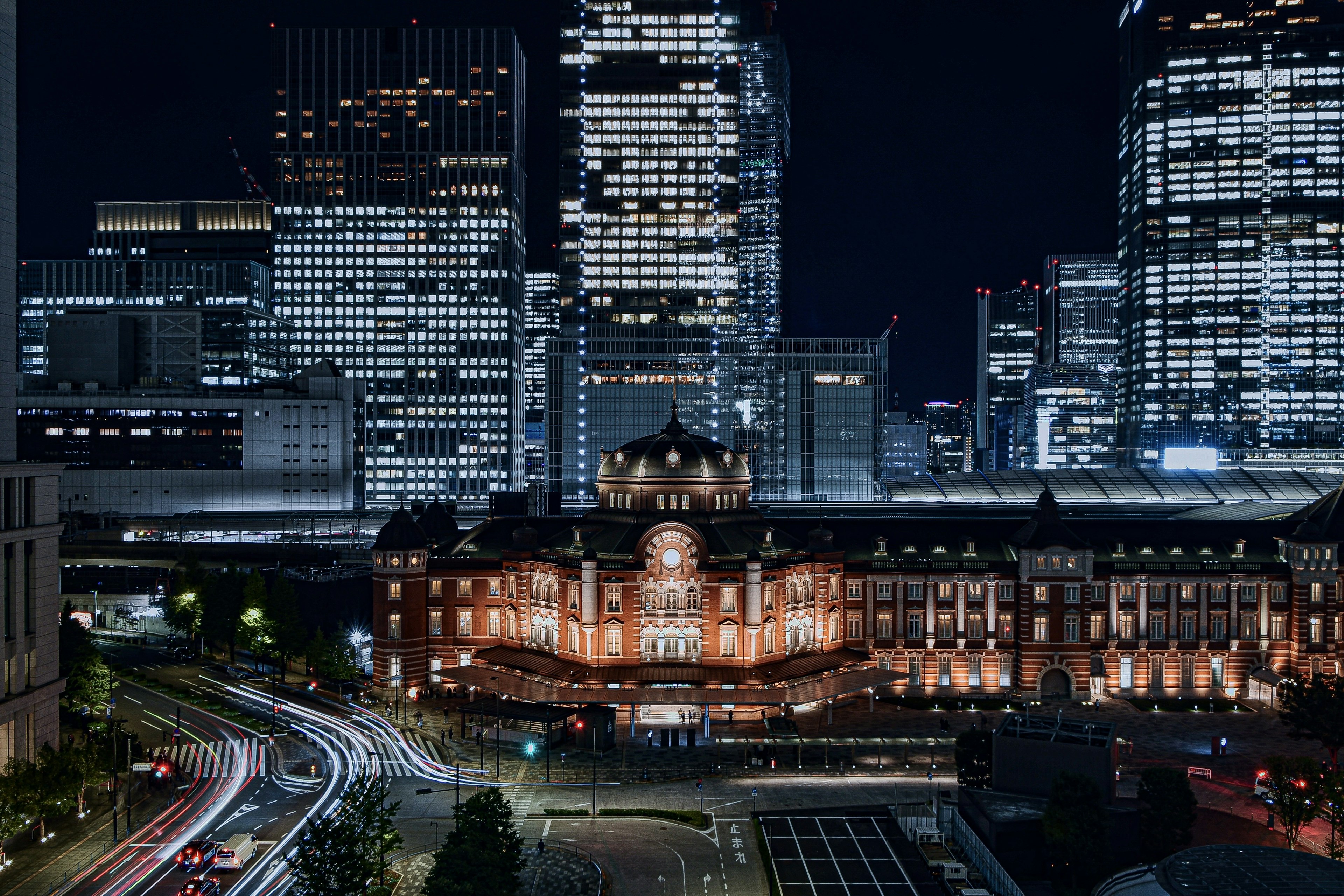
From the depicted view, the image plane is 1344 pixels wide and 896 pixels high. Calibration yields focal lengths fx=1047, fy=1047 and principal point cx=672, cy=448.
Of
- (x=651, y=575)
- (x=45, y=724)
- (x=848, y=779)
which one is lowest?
(x=848, y=779)

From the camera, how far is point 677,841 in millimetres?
68500

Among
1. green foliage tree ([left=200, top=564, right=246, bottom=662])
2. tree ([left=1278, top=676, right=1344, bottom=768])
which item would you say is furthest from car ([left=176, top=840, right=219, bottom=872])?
tree ([left=1278, top=676, right=1344, bottom=768])

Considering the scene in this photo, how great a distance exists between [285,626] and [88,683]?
25600 millimetres

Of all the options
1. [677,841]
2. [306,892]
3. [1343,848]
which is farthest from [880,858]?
[306,892]

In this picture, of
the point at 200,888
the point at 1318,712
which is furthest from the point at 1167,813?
the point at 200,888

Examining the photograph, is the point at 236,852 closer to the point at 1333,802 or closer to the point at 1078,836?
the point at 1078,836

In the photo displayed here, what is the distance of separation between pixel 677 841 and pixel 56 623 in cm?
4551

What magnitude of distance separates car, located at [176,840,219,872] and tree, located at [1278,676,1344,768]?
77491mm

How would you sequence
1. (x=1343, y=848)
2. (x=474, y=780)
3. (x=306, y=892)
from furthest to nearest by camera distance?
(x=474, y=780) → (x=1343, y=848) → (x=306, y=892)

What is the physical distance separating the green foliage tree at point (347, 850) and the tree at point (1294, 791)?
5429 centimetres

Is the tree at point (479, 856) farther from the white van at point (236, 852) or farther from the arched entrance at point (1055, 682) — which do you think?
the arched entrance at point (1055, 682)

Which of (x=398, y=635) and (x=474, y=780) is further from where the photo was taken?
(x=398, y=635)

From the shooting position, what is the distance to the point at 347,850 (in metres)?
53.0

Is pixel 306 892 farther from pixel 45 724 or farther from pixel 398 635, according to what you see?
pixel 398 635
